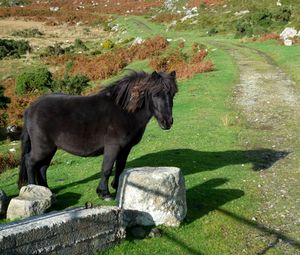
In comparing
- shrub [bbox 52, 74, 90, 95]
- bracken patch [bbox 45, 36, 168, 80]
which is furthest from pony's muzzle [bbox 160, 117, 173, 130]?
bracken patch [bbox 45, 36, 168, 80]

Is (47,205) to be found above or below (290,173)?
above

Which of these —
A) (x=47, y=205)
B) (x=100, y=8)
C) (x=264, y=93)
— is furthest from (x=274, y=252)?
(x=100, y=8)

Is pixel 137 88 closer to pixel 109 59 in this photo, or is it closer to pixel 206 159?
pixel 206 159

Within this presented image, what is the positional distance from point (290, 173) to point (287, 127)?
5.35 metres

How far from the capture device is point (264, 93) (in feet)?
79.2

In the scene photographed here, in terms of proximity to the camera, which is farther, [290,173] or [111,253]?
[290,173]

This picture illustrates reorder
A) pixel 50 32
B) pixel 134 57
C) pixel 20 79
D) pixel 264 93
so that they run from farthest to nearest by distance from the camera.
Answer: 1. pixel 50 32
2. pixel 134 57
3. pixel 20 79
4. pixel 264 93

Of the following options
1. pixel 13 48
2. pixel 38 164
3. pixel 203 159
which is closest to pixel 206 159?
pixel 203 159

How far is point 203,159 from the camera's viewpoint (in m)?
14.1

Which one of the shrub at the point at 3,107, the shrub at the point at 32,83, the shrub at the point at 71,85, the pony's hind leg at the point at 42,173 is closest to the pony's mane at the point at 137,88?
the pony's hind leg at the point at 42,173

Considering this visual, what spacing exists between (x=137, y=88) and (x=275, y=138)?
8439 millimetres

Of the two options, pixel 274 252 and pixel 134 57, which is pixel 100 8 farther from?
pixel 274 252

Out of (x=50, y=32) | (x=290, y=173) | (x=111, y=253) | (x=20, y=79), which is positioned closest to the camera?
(x=111, y=253)

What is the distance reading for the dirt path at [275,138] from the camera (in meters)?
9.47
